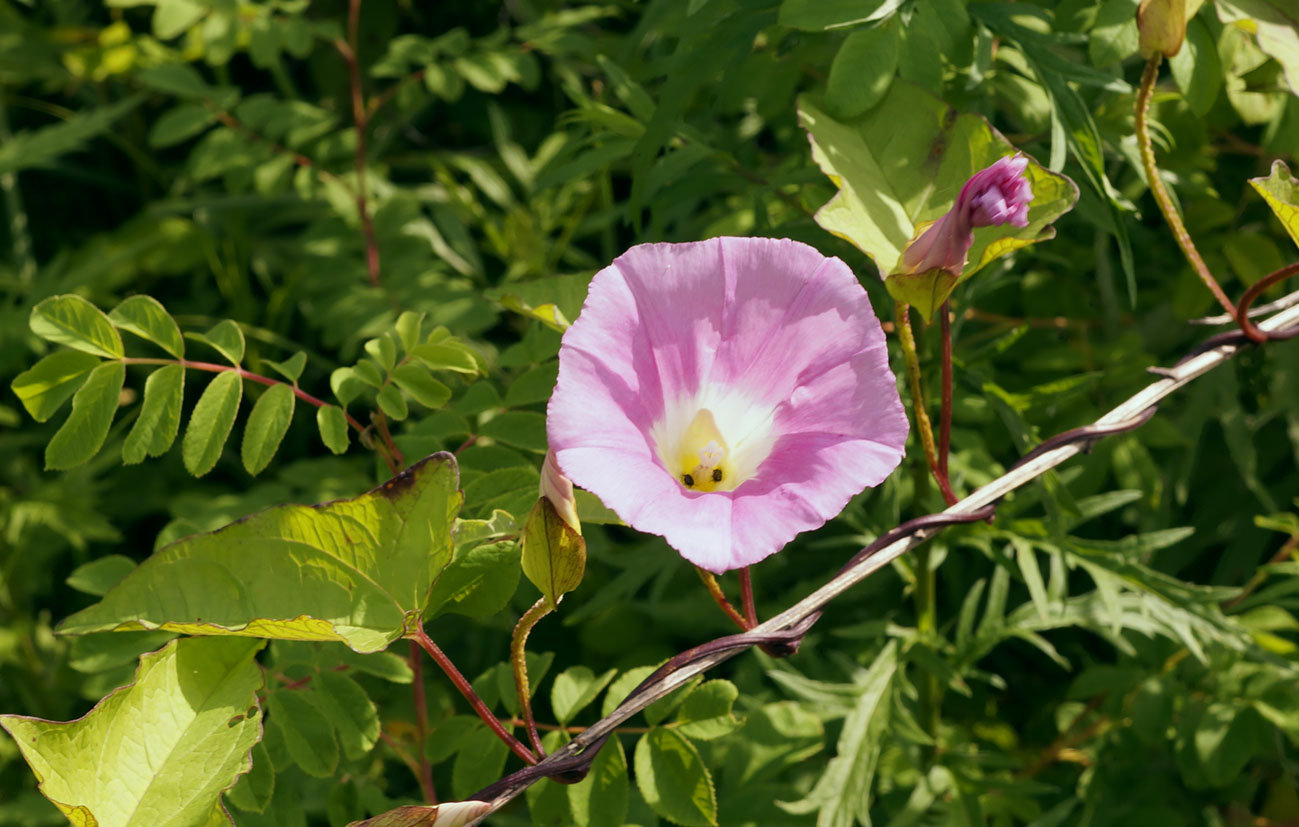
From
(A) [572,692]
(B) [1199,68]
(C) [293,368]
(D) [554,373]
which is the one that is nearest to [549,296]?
(D) [554,373]

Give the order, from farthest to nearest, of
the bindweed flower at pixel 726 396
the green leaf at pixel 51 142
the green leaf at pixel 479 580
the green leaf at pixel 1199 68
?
the green leaf at pixel 51 142 < the green leaf at pixel 1199 68 < the green leaf at pixel 479 580 < the bindweed flower at pixel 726 396

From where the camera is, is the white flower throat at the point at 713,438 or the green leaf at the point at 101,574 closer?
the white flower throat at the point at 713,438

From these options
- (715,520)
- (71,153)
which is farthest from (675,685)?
(71,153)

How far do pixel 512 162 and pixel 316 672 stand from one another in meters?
1.14

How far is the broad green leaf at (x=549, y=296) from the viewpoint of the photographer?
2.77 ft

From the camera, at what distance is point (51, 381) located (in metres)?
0.86

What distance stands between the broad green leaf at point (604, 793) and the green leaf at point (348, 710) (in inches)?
6.4

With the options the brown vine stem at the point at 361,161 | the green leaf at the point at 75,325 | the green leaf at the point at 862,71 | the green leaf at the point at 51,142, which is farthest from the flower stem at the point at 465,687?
the green leaf at the point at 51,142

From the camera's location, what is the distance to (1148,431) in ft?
4.50

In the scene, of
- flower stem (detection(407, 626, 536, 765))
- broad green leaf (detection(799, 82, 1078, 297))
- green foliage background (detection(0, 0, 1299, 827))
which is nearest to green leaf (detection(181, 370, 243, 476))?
green foliage background (detection(0, 0, 1299, 827))

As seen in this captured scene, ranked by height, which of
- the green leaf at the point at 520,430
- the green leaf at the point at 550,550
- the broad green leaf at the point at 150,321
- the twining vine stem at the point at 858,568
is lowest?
the green leaf at the point at 520,430

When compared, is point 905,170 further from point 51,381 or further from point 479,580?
point 51,381

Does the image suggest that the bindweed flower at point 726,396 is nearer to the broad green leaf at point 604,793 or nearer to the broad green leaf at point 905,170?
the broad green leaf at point 905,170

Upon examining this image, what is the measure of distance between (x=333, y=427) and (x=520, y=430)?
0.54 feet
